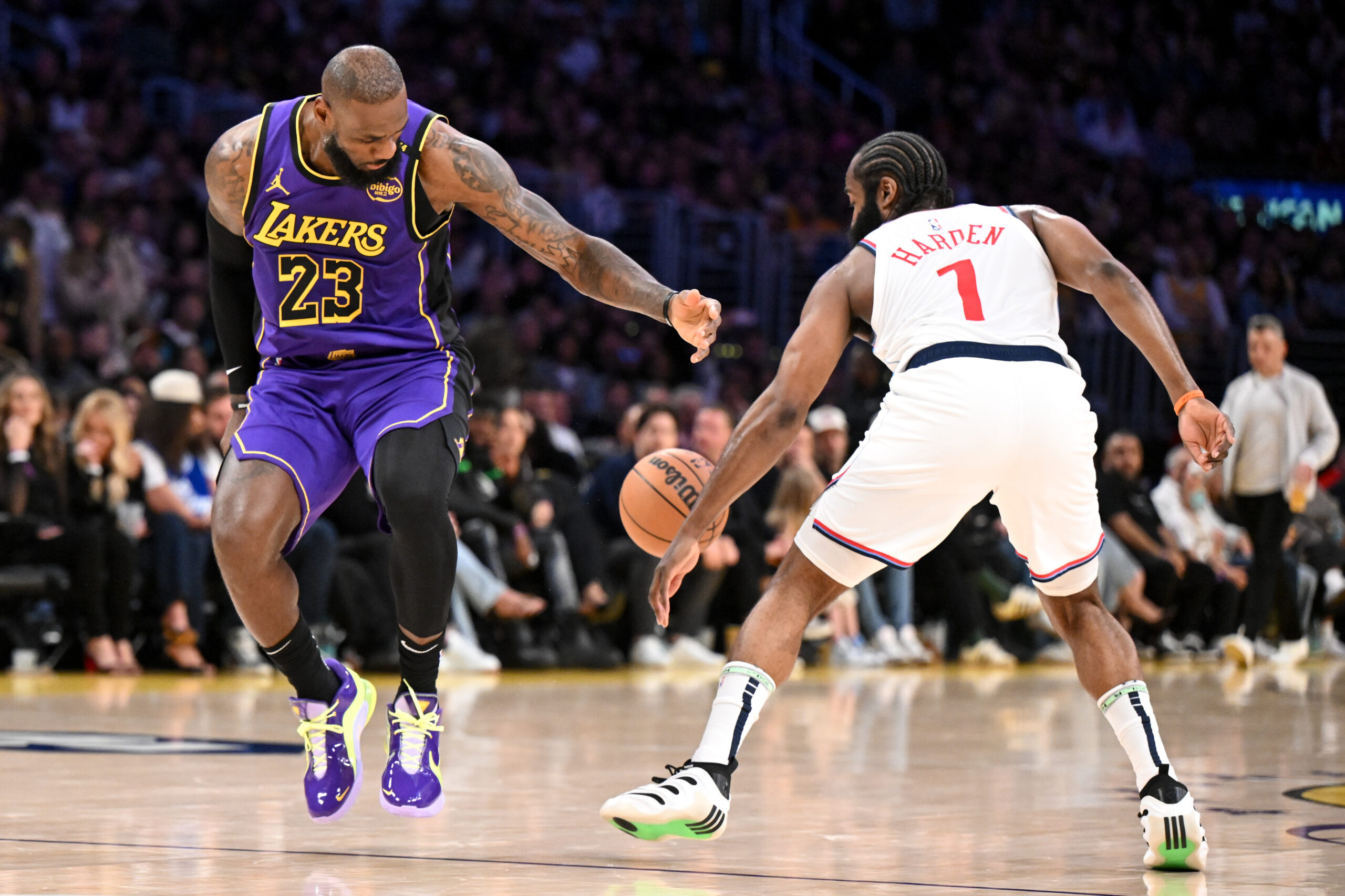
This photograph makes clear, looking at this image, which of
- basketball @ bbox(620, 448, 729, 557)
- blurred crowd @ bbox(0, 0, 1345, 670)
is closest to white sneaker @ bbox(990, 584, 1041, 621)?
blurred crowd @ bbox(0, 0, 1345, 670)

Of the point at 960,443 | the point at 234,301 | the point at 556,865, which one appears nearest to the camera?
the point at 556,865

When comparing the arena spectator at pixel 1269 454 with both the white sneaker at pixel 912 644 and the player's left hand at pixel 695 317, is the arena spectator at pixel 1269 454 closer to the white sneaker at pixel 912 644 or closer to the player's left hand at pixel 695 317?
the white sneaker at pixel 912 644

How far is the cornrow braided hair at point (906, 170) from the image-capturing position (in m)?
4.70

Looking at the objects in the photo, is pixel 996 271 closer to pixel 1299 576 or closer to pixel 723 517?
pixel 723 517

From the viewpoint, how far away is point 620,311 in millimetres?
15938

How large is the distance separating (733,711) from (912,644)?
7.89m

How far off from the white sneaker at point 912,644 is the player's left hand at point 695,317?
784 centimetres

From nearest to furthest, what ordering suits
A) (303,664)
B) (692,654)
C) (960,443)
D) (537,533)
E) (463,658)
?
(960,443) < (303,664) < (463,658) < (537,533) < (692,654)

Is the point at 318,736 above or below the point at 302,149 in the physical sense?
below

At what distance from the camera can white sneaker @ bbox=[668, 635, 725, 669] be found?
36.2 ft

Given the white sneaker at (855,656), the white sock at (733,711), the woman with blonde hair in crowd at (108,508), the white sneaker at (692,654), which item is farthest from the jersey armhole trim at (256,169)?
the white sneaker at (855,656)

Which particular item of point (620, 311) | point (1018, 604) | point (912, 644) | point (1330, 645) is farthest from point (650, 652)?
point (1330, 645)

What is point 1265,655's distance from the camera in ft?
42.1

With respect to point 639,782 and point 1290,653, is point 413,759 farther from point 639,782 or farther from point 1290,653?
point 1290,653
